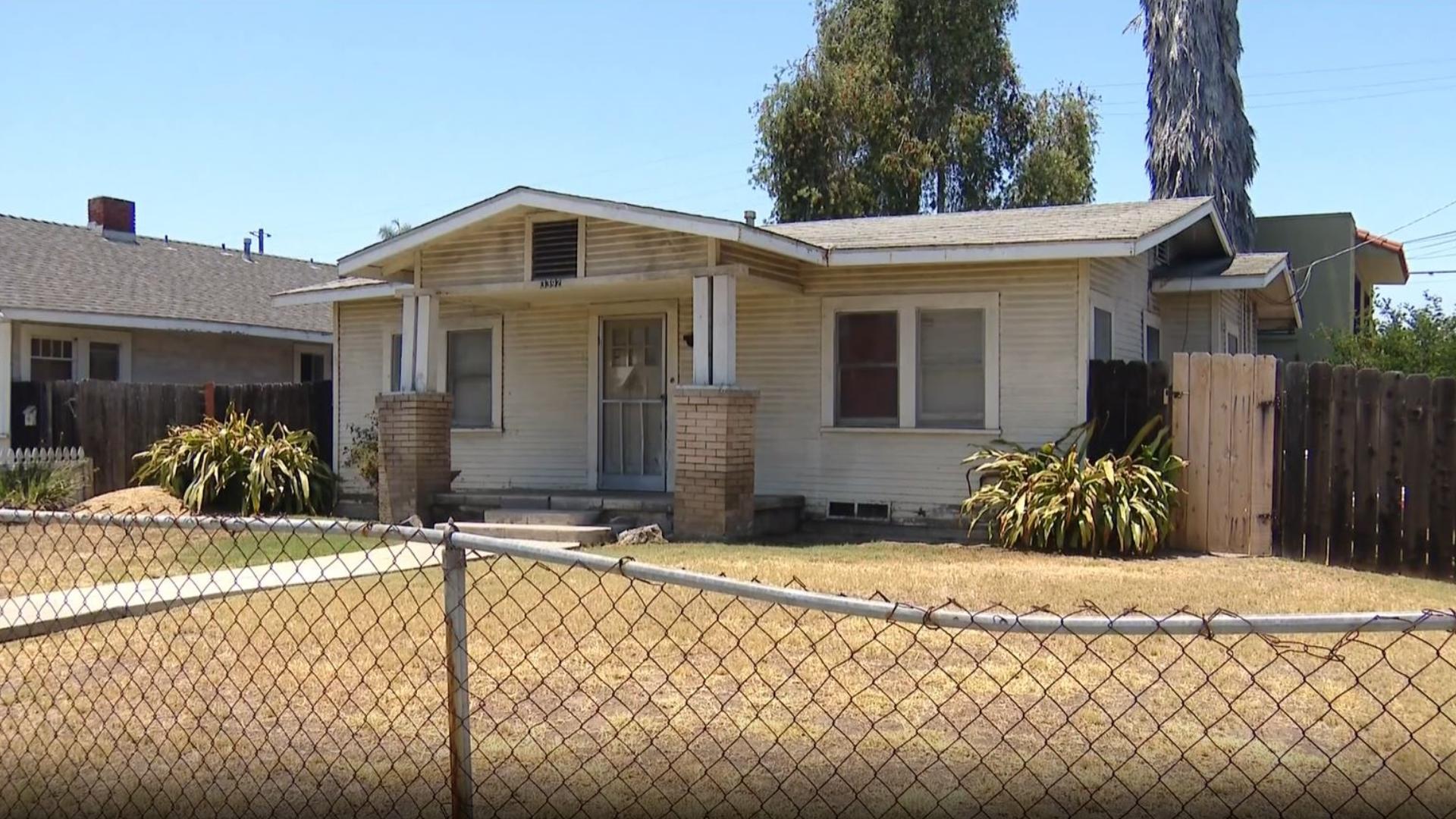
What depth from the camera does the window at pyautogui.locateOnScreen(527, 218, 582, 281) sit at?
42.6 feet

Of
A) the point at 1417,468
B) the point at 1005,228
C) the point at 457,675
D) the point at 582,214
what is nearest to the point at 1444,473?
the point at 1417,468

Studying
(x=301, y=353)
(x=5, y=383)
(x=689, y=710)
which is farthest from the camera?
(x=301, y=353)

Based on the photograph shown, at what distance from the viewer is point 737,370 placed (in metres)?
13.9

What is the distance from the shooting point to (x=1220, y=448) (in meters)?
11.3

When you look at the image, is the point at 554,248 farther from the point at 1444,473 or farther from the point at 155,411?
the point at 1444,473

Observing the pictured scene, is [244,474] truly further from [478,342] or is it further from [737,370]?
[737,370]

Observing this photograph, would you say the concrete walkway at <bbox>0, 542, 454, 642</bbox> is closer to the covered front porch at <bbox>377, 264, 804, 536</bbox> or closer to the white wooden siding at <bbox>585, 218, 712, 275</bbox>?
the covered front porch at <bbox>377, 264, 804, 536</bbox>

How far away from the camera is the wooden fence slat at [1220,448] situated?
11.2 metres

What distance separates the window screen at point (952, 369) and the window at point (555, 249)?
11.3ft

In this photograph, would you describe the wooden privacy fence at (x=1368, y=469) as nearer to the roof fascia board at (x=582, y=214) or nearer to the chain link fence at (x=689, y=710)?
the chain link fence at (x=689, y=710)

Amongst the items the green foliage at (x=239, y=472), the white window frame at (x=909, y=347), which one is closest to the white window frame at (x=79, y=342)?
the green foliage at (x=239, y=472)

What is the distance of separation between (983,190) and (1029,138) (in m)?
1.65

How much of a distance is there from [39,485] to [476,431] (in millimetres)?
5286

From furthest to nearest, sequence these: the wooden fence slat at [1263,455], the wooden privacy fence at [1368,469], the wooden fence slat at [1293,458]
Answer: the wooden fence slat at [1263,455], the wooden fence slat at [1293,458], the wooden privacy fence at [1368,469]
